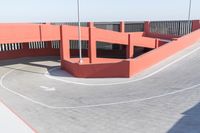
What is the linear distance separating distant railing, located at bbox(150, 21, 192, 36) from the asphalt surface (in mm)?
8082

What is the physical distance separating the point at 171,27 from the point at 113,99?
65.3 ft

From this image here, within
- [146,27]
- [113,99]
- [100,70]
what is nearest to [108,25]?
[146,27]

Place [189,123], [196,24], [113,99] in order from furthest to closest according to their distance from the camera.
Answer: [196,24], [113,99], [189,123]

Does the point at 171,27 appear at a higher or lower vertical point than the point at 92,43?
higher

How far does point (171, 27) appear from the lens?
29547 mm

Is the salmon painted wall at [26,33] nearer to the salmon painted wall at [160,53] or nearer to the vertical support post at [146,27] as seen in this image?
the salmon painted wall at [160,53]

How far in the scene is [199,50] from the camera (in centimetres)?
2008

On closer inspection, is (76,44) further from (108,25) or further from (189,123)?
(189,123)

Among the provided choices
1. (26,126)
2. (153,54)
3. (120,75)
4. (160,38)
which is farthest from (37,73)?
(160,38)

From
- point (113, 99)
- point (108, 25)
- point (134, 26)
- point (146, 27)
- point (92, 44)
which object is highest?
point (108, 25)

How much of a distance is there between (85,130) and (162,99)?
15.1 ft

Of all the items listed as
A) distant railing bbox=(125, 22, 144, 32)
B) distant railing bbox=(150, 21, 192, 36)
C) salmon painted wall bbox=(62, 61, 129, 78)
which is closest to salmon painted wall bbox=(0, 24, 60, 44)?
salmon painted wall bbox=(62, 61, 129, 78)

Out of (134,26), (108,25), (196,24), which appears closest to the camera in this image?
(196,24)

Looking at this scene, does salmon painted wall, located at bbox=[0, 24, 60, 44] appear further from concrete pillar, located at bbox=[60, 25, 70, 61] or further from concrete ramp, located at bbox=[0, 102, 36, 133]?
concrete ramp, located at bbox=[0, 102, 36, 133]
